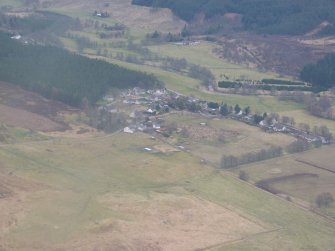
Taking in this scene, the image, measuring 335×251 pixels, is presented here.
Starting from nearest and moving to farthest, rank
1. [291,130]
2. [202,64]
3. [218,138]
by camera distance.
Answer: [218,138] → [291,130] → [202,64]

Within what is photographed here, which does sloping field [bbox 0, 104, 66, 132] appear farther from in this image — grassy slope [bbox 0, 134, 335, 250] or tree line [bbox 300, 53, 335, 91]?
tree line [bbox 300, 53, 335, 91]

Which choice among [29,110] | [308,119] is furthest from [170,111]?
[308,119]

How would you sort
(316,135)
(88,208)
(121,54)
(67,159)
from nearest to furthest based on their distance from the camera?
(88,208) < (67,159) < (316,135) < (121,54)

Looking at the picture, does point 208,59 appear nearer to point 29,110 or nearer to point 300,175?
point 29,110

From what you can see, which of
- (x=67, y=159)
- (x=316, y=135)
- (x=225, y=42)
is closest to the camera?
(x=67, y=159)

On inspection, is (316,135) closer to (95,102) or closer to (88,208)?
(95,102)

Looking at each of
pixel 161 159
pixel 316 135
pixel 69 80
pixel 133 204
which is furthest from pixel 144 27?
pixel 133 204

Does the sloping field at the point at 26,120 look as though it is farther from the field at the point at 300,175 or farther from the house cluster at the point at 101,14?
the house cluster at the point at 101,14
